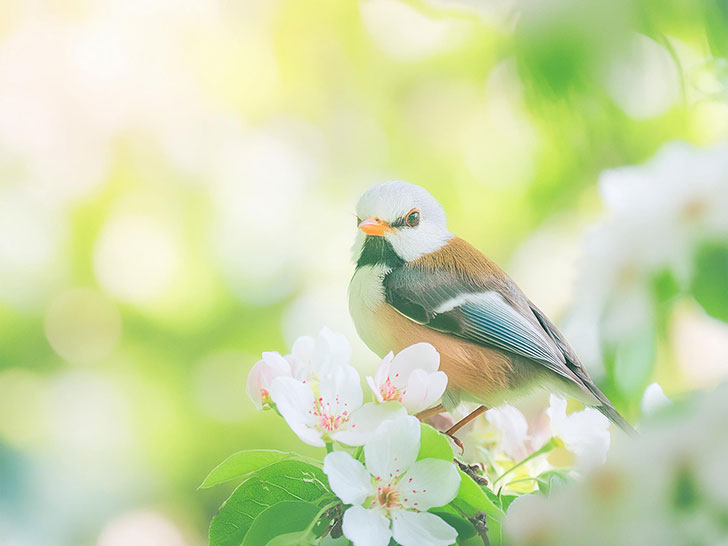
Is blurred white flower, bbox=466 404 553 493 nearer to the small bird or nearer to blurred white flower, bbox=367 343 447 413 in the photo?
the small bird

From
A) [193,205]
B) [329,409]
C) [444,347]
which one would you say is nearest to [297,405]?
[329,409]

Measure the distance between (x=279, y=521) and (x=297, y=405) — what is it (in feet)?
0.24

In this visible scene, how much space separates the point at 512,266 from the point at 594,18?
6.22ft

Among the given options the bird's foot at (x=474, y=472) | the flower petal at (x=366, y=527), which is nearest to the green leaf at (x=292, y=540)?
the flower petal at (x=366, y=527)

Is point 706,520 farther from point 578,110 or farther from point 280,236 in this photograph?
point 280,236

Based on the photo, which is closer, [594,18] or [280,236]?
[594,18]

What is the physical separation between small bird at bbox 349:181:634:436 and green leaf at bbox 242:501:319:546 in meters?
0.19

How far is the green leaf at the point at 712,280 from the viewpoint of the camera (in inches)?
11.6

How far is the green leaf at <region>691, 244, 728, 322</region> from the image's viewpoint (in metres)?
0.29

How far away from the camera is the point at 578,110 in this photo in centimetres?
27

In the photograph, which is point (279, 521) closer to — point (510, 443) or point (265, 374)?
point (265, 374)

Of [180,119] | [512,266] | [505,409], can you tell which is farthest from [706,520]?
[180,119]

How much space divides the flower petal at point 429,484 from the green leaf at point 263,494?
6cm

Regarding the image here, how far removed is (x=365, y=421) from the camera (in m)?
0.47
